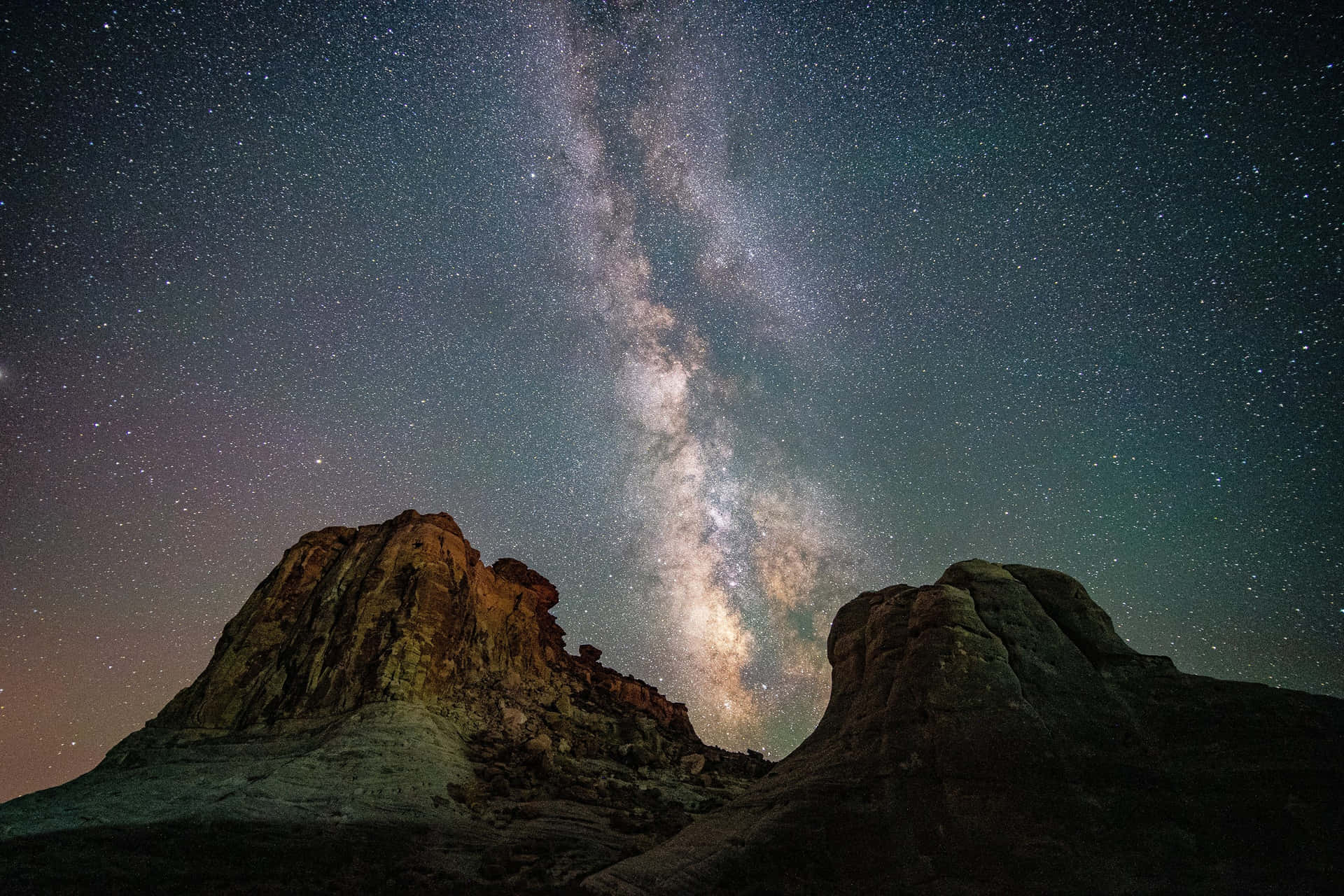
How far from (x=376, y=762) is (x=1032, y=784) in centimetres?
1725

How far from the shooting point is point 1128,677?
10.2 meters

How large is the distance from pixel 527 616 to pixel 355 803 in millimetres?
20528

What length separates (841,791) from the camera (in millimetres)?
9664

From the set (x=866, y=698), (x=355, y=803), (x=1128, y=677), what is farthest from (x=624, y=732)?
(x=1128, y=677)

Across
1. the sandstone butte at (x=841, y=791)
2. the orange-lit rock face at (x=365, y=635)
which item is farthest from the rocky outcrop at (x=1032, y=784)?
the orange-lit rock face at (x=365, y=635)

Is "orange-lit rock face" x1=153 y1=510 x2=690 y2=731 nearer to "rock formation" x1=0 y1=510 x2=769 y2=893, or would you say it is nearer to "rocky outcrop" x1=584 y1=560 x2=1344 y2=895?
"rock formation" x1=0 y1=510 x2=769 y2=893

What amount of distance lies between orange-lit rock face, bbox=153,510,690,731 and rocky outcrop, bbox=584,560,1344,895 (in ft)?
50.6

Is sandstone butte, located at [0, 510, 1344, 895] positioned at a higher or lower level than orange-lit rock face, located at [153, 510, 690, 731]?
lower

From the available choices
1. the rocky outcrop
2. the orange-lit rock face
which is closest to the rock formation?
the orange-lit rock face

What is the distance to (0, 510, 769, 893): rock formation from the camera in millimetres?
10727

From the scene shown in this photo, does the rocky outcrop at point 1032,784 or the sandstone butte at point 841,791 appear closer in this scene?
the rocky outcrop at point 1032,784

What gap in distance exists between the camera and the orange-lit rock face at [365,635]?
20.4 metres

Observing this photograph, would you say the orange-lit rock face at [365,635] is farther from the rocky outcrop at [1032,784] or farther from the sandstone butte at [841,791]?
the rocky outcrop at [1032,784]

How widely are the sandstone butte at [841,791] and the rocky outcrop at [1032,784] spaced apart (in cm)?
3
